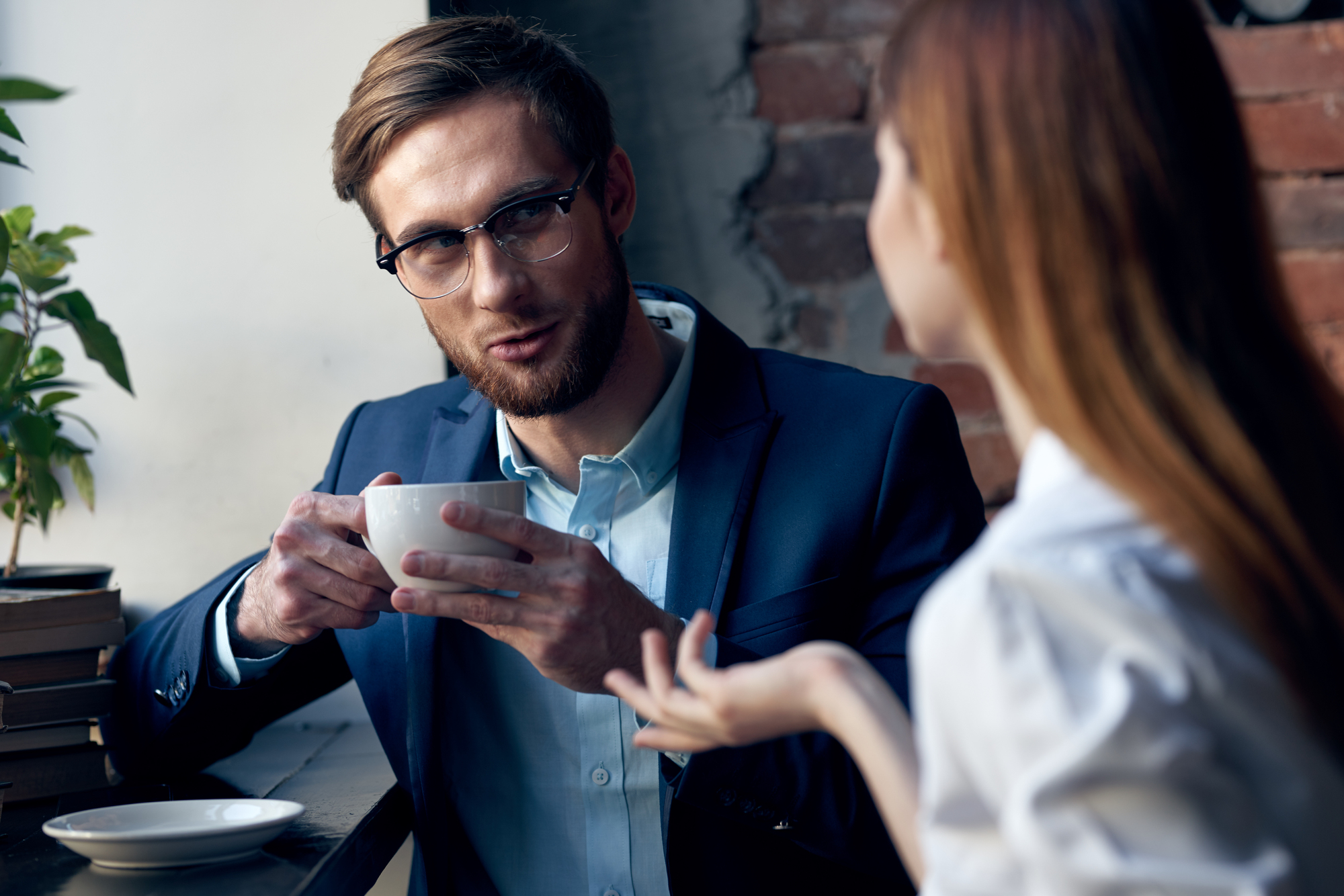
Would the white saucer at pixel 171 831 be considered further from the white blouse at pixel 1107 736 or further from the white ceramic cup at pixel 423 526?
the white blouse at pixel 1107 736

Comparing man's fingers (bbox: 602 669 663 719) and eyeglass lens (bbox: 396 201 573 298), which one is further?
eyeglass lens (bbox: 396 201 573 298)

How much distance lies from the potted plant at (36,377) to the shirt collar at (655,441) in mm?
445

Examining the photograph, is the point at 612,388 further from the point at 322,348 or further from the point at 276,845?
the point at 276,845

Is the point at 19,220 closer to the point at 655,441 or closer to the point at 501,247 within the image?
the point at 501,247

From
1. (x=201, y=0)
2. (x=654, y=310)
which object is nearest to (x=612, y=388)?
(x=654, y=310)

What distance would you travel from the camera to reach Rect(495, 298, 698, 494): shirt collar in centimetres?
117

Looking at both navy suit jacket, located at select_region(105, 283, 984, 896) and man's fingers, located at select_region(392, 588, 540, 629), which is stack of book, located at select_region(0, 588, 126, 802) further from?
man's fingers, located at select_region(392, 588, 540, 629)

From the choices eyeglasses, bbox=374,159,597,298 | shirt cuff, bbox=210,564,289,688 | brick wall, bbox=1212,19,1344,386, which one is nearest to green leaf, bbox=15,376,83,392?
shirt cuff, bbox=210,564,289,688

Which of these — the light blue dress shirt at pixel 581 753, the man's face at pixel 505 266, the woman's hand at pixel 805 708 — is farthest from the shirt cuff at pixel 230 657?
the woman's hand at pixel 805 708

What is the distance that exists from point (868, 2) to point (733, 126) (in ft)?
0.85

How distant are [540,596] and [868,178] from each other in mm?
950

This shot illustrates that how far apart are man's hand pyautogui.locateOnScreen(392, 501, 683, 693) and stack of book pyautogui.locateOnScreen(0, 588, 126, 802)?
0.45 m

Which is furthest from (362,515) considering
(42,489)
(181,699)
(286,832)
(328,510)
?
(42,489)

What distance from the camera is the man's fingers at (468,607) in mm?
785
